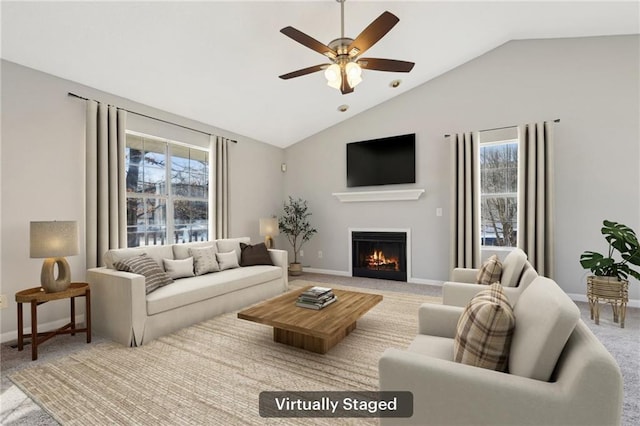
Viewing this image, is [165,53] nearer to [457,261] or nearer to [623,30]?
[457,261]

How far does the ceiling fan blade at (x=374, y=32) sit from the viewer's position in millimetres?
2150

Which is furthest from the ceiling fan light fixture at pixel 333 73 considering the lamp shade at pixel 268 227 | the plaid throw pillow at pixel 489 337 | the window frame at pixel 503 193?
the lamp shade at pixel 268 227

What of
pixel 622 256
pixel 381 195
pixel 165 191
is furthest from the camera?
pixel 381 195

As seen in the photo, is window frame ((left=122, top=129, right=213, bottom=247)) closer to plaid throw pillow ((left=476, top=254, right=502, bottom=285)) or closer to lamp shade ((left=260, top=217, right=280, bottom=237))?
lamp shade ((left=260, top=217, right=280, bottom=237))

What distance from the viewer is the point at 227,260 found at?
4.10 metres

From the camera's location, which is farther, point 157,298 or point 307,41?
point 157,298

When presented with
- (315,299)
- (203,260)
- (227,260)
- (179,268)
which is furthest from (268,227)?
(315,299)

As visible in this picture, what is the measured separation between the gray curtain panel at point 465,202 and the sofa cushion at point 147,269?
13.0ft

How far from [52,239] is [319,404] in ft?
8.57

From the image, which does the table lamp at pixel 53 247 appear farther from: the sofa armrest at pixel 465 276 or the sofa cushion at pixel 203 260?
the sofa armrest at pixel 465 276

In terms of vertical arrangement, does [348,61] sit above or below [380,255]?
above

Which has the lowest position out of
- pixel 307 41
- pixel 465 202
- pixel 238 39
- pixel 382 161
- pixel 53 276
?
pixel 53 276

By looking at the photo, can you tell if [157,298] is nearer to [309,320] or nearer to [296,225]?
[309,320]

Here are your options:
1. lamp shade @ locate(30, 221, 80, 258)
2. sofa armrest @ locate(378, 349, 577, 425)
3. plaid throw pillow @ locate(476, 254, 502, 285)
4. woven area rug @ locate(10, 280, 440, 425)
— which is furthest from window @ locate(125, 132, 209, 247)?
plaid throw pillow @ locate(476, 254, 502, 285)
